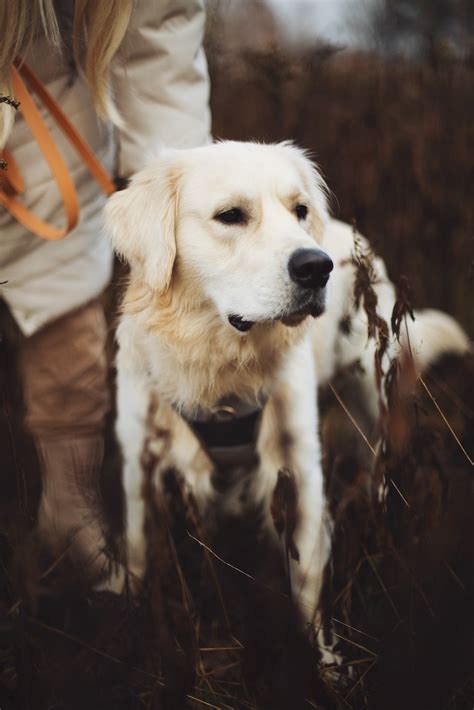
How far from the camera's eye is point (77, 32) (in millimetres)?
1465

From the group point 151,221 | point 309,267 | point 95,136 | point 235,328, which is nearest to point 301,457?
point 235,328

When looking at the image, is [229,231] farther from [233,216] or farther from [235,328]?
[235,328]

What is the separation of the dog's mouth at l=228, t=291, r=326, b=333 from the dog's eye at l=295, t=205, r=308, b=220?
0.85 feet

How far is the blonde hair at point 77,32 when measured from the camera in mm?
1427

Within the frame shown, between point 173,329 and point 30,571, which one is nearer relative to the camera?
point 30,571

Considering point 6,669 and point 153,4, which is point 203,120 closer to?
point 153,4

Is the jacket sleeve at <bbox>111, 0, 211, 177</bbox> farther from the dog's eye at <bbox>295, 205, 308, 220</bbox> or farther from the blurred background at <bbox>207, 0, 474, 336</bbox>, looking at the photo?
the dog's eye at <bbox>295, 205, 308, 220</bbox>

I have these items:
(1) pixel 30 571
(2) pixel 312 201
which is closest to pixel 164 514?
(1) pixel 30 571

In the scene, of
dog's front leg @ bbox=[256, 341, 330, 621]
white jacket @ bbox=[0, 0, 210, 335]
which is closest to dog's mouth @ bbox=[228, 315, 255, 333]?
dog's front leg @ bbox=[256, 341, 330, 621]

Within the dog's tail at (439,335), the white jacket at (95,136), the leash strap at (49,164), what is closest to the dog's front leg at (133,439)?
the white jacket at (95,136)

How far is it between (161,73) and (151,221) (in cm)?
33

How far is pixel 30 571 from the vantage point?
1421 mm

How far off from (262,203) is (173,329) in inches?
15.5

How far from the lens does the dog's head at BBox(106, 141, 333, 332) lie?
4.83ft
